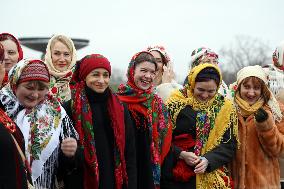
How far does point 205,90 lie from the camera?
14.6 feet

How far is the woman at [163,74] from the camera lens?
17.1ft

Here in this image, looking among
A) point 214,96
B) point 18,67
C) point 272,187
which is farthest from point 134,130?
point 272,187

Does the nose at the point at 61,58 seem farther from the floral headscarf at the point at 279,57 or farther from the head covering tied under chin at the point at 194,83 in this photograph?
the floral headscarf at the point at 279,57

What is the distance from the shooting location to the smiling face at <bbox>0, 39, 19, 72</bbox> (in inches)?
187

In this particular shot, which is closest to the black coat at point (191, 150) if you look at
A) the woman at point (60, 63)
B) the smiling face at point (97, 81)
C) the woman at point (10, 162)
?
the smiling face at point (97, 81)

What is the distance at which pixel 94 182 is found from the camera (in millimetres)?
3748

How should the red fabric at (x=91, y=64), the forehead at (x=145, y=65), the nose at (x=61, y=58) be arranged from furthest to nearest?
the nose at (x=61, y=58) → the forehead at (x=145, y=65) → the red fabric at (x=91, y=64)

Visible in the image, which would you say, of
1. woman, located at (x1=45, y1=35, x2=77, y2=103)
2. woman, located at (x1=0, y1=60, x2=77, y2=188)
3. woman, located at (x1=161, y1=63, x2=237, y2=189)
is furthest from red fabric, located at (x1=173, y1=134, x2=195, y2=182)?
woman, located at (x1=45, y1=35, x2=77, y2=103)

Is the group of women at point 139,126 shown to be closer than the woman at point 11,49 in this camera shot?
Yes

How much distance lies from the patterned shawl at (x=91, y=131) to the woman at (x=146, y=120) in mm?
339

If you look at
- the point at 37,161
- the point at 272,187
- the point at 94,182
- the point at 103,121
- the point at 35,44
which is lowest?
the point at 272,187

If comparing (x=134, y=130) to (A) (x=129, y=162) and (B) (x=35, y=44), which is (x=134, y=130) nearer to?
(A) (x=129, y=162)

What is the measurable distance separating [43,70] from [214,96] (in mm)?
1851

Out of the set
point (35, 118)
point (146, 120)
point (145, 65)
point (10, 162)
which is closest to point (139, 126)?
point (146, 120)
